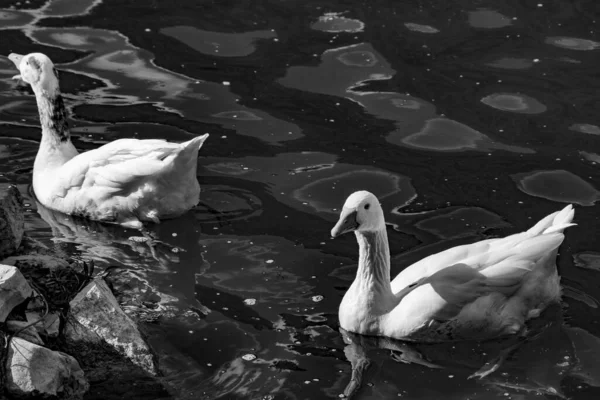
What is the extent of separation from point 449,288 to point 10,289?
3057 millimetres

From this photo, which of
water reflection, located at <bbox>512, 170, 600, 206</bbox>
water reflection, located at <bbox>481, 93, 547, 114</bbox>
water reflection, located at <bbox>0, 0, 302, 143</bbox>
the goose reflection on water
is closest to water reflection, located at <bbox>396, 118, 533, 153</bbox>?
water reflection, located at <bbox>512, 170, 600, 206</bbox>

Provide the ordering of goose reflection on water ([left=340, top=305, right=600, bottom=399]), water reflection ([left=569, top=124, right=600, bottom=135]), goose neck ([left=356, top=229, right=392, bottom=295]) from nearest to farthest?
goose reflection on water ([left=340, top=305, right=600, bottom=399])
goose neck ([left=356, top=229, right=392, bottom=295])
water reflection ([left=569, top=124, right=600, bottom=135])

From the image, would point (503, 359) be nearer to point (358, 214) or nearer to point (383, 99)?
point (358, 214)

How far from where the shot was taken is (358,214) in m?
7.64

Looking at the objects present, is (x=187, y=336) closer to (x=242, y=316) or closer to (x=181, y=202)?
(x=242, y=316)

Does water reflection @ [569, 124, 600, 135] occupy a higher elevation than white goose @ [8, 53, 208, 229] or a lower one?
lower

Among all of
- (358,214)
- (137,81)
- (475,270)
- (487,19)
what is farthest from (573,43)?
(358,214)

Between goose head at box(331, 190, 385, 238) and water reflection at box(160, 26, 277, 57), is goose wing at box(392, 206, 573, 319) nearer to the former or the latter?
goose head at box(331, 190, 385, 238)

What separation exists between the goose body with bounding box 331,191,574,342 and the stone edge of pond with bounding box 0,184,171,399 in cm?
164

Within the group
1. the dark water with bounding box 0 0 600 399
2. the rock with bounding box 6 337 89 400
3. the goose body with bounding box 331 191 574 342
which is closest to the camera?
the rock with bounding box 6 337 89 400

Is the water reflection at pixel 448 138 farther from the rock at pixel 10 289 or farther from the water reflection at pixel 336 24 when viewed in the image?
the rock at pixel 10 289

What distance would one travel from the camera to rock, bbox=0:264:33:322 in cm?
680

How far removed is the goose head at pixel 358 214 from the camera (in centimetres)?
762

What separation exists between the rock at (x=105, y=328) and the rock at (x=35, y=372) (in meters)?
0.51
